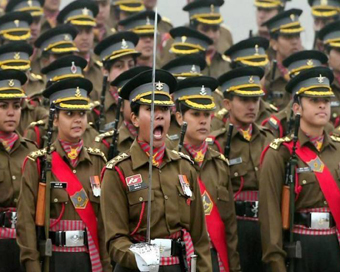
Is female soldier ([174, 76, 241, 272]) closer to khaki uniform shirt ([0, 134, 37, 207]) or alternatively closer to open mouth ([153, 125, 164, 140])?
khaki uniform shirt ([0, 134, 37, 207])

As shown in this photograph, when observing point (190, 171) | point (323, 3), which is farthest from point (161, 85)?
point (323, 3)

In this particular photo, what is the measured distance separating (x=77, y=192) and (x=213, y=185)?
130cm

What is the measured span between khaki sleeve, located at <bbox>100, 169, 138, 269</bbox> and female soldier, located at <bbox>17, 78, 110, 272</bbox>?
1.44 m

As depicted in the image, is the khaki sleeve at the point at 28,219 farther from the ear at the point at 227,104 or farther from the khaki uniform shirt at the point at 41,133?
the ear at the point at 227,104

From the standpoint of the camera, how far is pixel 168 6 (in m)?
18.3

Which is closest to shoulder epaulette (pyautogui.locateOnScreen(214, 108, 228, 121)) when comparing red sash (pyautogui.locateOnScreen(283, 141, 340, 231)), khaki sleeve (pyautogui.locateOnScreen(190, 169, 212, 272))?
red sash (pyautogui.locateOnScreen(283, 141, 340, 231))

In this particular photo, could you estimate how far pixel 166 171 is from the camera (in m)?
10.4

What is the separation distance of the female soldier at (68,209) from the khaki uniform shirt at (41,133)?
A: 1.34 meters

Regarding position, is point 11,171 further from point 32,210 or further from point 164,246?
point 164,246

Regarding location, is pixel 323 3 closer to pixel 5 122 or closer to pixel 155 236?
pixel 5 122

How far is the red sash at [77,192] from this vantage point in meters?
11.7

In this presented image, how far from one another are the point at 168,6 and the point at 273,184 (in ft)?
22.8

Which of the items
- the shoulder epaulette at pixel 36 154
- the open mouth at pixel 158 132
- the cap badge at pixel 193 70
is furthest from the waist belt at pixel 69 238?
the cap badge at pixel 193 70

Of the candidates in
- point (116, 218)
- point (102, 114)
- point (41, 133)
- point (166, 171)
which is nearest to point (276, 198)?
point (166, 171)
